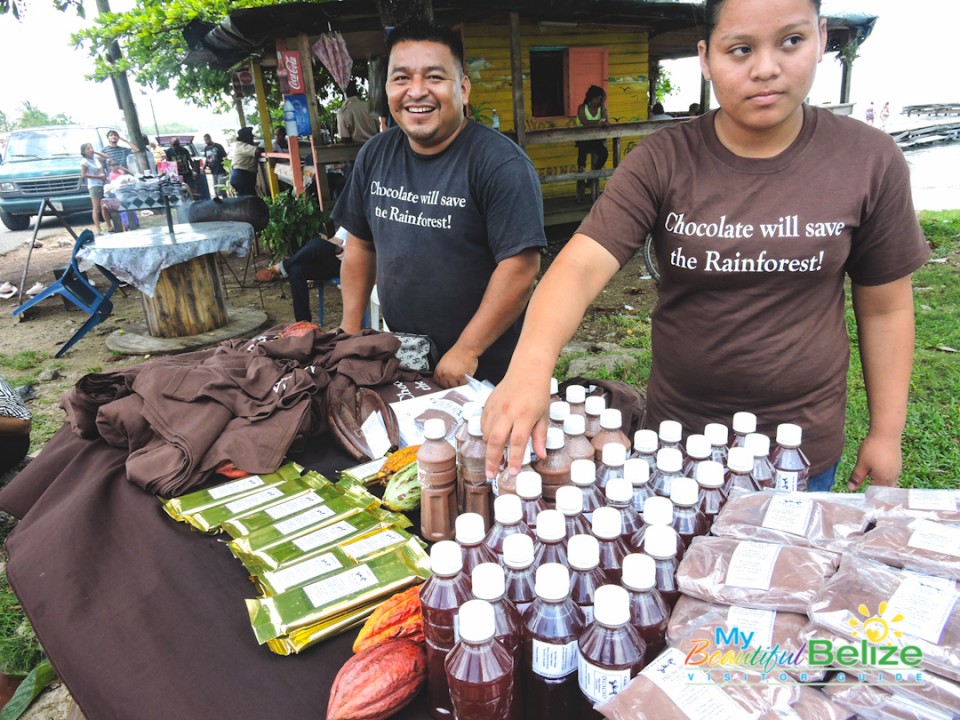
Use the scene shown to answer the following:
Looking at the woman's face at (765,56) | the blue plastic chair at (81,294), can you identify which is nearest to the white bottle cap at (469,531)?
A: the woman's face at (765,56)

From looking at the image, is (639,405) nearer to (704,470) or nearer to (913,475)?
(704,470)

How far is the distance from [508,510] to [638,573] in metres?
0.25

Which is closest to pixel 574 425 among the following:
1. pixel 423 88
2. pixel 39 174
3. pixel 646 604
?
pixel 646 604

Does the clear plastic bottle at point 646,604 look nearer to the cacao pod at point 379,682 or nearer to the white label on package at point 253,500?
the cacao pod at point 379,682

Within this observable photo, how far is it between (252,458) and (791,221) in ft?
5.24

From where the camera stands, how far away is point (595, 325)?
21.6 ft

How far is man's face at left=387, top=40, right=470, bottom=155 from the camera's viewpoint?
243 centimetres

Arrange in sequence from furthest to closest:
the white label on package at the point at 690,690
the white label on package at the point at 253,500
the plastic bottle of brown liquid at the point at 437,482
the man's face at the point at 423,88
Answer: the man's face at the point at 423,88 → the white label on package at the point at 253,500 → the plastic bottle of brown liquid at the point at 437,482 → the white label on package at the point at 690,690

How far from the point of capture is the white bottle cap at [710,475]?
118 centimetres

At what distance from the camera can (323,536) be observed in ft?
4.91

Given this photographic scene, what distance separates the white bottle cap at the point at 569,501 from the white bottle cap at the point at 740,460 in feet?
1.13

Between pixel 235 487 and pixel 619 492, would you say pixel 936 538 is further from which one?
pixel 235 487

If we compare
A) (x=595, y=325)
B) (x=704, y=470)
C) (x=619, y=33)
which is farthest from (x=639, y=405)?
(x=619, y=33)

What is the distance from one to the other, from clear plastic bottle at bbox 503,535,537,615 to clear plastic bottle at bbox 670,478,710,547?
0.30m
